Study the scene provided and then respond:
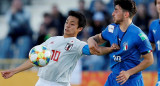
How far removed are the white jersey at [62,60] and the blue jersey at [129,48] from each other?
Result: 28.4 inches

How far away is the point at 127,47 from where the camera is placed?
21.2 ft

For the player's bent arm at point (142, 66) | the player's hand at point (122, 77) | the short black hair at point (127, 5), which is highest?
the short black hair at point (127, 5)

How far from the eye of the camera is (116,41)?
6676 millimetres

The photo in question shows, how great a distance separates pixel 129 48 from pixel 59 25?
315 inches

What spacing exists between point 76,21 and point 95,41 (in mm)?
791

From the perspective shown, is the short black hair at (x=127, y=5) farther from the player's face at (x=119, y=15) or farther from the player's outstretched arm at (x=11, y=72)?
the player's outstretched arm at (x=11, y=72)

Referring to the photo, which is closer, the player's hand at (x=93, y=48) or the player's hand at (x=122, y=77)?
the player's hand at (x=122, y=77)

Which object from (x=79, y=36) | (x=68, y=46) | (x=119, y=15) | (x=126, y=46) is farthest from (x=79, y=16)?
(x=79, y=36)

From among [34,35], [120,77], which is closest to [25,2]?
[34,35]

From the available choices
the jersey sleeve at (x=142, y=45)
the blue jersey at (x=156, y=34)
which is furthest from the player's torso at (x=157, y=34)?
the jersey sleeve at (x=142, y=45)

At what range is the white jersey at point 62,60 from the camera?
696 centimetres

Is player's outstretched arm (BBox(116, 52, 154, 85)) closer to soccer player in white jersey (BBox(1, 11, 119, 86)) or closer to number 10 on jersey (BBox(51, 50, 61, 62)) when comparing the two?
soccer player in white jersey (BBox(1, 11, 119, 86))

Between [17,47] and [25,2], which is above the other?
[25,2]

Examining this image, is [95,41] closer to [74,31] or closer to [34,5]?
[74,31]
